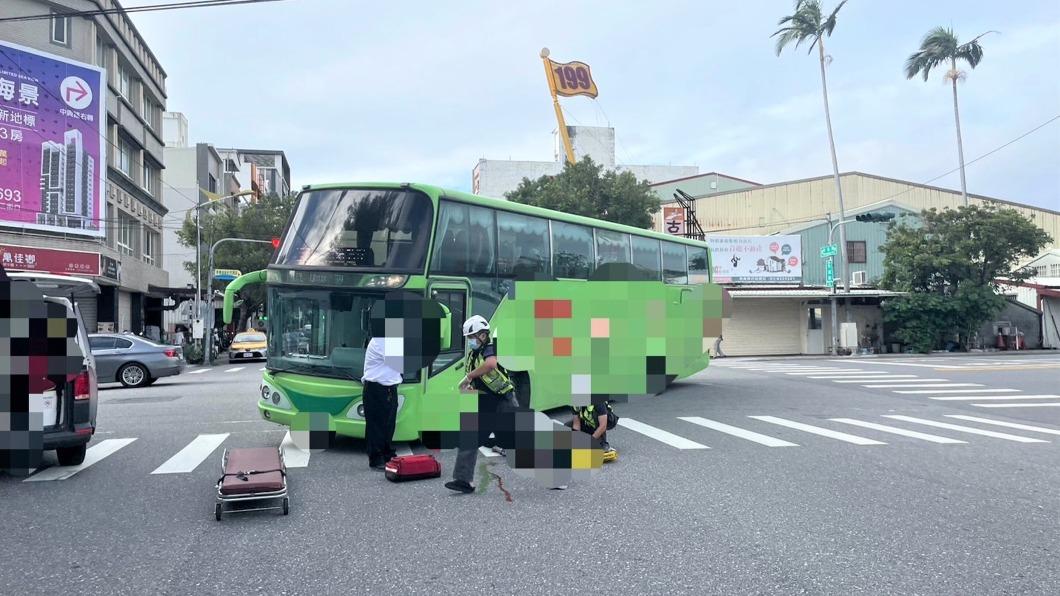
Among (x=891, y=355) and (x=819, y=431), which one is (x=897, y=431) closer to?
(x=819, y=431)

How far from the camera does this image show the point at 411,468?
311 inches

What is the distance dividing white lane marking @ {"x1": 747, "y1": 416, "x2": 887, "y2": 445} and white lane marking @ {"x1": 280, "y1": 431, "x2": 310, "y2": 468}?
7258mm

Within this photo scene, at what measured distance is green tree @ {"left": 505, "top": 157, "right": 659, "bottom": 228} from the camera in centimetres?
3975

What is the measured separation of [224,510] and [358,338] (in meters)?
3.32

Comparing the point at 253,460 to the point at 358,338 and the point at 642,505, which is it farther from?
the point at 642,505

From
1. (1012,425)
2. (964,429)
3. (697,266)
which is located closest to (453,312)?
(964,429)

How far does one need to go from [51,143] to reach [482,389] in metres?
27.9

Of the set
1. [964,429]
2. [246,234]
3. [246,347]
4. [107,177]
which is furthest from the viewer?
[246,234]

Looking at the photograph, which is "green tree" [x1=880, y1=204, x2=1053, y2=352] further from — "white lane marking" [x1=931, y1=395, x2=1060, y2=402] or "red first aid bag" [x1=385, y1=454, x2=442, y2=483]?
"red first aid bag" [x1=385, y1=454, x2=442, y2=483]

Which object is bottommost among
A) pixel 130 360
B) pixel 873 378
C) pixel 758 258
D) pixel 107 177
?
pixel 873 378

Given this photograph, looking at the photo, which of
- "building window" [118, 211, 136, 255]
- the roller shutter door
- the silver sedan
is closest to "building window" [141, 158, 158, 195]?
"building window" [118, 211, 136, 255]

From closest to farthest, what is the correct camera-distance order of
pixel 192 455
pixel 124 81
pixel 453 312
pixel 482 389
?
pixel 482 389, pixel 192 455, pixel 453 312, pixel 124 81

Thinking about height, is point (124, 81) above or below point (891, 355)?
above

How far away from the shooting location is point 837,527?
6.09m
